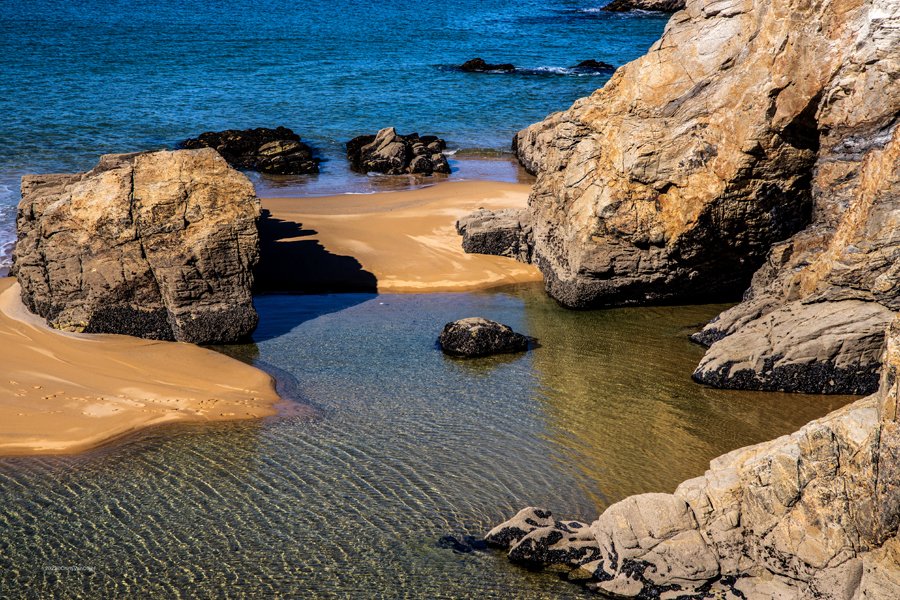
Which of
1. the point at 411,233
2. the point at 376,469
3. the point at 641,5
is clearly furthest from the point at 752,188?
the point at 641,5

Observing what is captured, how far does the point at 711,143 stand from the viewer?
15133mm

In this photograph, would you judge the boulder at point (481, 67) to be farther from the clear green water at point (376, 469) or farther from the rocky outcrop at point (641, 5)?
the clear green water at point (376, 469)

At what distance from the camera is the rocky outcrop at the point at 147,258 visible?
47.9 feet

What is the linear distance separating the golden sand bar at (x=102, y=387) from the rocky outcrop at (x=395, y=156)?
1508 cm

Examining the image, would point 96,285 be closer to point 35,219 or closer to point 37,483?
point 35,219

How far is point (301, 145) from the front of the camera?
29422 mm

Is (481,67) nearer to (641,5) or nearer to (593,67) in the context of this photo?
(593,67)

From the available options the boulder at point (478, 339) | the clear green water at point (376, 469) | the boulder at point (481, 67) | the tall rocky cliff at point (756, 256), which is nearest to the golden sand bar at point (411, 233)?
the tall rocky cliff at point (756, 256)

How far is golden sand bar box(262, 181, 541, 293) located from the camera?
59.7 feet

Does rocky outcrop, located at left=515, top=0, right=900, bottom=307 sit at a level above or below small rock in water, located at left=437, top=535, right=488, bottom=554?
above

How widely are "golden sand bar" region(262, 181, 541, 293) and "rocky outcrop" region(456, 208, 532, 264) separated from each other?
21 cm

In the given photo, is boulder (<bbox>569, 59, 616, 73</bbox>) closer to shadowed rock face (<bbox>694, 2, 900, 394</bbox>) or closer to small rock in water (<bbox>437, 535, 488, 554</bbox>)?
shadowed rock face (<bbox>694, 2, 900, 394</bbox>)

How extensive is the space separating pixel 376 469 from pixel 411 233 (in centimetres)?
1042

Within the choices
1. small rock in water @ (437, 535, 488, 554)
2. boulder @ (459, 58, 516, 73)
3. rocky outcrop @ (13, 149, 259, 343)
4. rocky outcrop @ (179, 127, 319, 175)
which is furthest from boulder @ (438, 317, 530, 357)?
boulder @ (459, 58, 516, 73)
